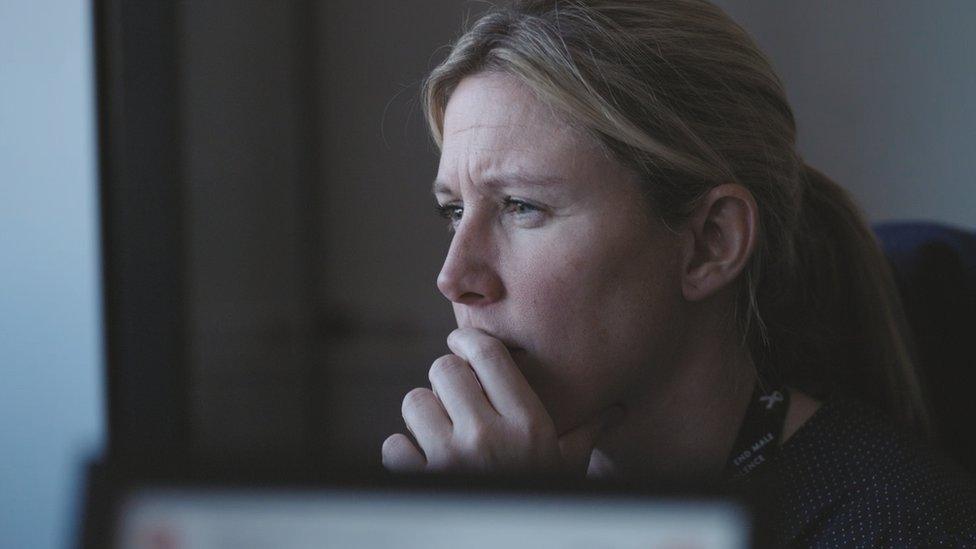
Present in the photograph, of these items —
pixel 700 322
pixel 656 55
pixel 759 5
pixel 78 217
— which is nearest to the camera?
pixel 656 55

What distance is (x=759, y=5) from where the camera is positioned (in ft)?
7.73

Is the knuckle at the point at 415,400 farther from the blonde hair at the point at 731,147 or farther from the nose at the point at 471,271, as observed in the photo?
the blonde hair at the point at 731,147

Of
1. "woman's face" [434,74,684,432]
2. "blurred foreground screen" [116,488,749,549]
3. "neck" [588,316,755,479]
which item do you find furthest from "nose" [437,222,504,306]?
"blurred foreground screen" [116,488,749,549]

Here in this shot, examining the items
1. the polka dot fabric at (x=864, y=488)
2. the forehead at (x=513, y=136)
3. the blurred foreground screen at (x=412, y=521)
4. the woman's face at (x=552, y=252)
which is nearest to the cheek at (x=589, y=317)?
the woman's face at (x=552, y=252)

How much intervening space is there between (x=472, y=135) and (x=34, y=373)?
121 cm

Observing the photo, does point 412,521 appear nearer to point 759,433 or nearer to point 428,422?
point 428,422

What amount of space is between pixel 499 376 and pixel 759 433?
370mm

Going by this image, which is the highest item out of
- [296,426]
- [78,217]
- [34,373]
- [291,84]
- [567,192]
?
[291,84]

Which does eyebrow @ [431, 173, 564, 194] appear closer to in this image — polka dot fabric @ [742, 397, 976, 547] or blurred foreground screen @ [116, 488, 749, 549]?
polka dot fabric @ [742, 397, 976, 547]

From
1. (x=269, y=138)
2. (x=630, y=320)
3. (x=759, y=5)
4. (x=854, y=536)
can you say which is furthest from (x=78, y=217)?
(x=759, y=5)

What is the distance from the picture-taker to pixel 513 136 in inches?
41.4

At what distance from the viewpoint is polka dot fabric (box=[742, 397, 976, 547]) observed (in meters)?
0.97

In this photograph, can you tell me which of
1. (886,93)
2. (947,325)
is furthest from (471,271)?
(886,93)

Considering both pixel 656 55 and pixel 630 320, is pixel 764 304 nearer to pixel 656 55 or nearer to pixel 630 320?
pixel 630 320
